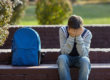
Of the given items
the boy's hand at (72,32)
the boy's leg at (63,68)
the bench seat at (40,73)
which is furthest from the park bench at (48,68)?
the boy's hand at (72,32)

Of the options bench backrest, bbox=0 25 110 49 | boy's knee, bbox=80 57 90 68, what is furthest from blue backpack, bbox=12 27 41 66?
bench backrest, bbox=0 25 110 49

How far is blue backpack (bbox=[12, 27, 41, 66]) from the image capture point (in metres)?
7.81

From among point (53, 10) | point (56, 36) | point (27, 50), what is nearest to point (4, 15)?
point (27, 50)

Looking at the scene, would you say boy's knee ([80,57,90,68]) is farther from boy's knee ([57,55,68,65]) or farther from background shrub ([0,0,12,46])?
background shrub ([0,0,12,46])

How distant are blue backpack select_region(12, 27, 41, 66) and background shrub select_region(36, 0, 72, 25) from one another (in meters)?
6.23

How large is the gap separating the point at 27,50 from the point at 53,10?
6.50 metres

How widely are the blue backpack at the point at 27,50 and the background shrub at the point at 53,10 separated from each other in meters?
6.23

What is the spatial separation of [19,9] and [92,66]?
19.1 ft

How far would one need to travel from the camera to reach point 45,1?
14.3 meters

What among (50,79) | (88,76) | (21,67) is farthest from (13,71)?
(88,76)

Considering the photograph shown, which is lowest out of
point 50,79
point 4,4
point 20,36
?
point 50,79

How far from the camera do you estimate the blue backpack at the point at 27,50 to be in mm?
7812

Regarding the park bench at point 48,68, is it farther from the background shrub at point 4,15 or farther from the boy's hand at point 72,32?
the boy's hand at point 72,32

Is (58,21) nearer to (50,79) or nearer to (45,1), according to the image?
(45,1)
